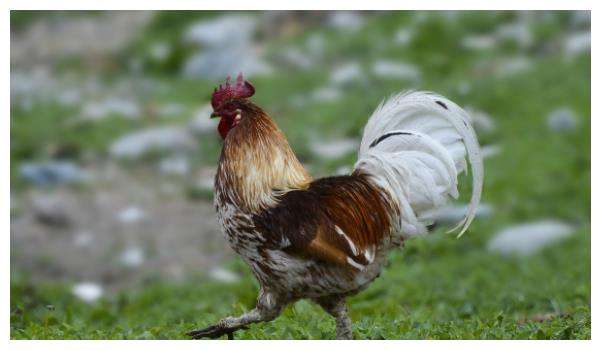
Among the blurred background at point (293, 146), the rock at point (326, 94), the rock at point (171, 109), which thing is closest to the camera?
the blurred background at point (293, 146)

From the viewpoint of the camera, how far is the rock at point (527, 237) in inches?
360

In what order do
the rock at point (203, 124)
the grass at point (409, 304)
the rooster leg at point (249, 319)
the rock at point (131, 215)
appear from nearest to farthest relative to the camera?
1. the rooster leg at point (249, 319)
2. the grass at point (409, 304)
3. the rock at point (131, 215)
4. the rock at point (203, 124)

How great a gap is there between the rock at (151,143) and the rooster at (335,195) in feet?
24.3

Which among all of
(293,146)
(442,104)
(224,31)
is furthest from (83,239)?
(224,31)

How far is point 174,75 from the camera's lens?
15.8m

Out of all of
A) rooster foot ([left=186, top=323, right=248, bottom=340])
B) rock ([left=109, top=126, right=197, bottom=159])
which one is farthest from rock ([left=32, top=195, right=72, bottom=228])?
rooster foot ([left=186, top=323, right=248, bottom=340])

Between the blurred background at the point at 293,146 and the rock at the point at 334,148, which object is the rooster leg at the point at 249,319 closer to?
the blurred background at the point at 293,146

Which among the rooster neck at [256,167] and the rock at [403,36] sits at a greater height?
the rock at [403,36]

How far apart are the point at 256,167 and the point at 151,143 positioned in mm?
7743

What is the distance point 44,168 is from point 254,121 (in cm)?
718

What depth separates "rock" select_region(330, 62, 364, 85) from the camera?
13727mm

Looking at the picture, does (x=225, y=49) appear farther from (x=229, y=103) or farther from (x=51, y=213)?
(x=229, y=103)

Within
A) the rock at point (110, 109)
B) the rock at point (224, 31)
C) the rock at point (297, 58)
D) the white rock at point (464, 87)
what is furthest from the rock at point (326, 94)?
the rock at point (224, 31)
